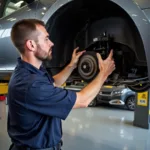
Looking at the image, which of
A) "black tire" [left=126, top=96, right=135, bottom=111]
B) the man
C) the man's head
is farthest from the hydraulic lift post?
the man's head

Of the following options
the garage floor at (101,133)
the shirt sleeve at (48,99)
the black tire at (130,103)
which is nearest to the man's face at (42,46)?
the shirt sleeve at (48,99)

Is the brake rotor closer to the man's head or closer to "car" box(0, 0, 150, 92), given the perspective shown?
"car" box(0, 0, 150, 92)

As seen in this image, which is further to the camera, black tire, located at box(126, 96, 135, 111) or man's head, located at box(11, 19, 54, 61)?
black tire, located at box(126, 96, 135, 111)

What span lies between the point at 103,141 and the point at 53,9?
297cm

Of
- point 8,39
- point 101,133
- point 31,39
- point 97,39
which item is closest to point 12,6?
point 8,39

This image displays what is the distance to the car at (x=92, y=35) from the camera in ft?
6.01

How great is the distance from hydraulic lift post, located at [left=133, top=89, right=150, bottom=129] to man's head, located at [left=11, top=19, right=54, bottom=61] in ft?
14.1

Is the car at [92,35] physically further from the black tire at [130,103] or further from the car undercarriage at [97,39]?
the black tire at [130,103]

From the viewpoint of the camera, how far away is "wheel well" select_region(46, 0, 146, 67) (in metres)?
1.85

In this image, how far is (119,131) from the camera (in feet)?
16.2

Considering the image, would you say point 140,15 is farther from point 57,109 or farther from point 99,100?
point 99,100

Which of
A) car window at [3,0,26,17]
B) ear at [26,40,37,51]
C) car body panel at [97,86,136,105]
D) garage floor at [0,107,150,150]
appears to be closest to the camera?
ear at [26,40,37,51]

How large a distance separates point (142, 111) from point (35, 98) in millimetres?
4661

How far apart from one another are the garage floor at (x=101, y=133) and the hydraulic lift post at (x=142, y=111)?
0.60ft
